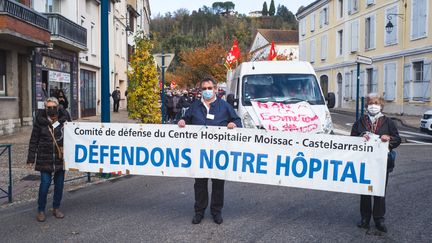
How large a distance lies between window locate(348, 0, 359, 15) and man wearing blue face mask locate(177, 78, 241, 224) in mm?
35625

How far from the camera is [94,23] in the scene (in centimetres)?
3116

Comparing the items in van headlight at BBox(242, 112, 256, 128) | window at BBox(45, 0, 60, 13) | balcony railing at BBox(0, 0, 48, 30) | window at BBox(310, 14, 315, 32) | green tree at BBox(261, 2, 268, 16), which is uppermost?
green tree at BBox(261, 2, 268, 16)

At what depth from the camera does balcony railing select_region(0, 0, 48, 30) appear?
16172mm

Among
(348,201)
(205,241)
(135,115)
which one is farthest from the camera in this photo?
(135,115)

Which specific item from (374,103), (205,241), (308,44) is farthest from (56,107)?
(308,44)

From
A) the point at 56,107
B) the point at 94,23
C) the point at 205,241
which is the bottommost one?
the point at 205,241

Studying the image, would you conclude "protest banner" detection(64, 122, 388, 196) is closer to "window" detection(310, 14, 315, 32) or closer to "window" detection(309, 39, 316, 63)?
"window" detection(309, 39, 316, 63)

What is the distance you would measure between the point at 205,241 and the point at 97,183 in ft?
14.2

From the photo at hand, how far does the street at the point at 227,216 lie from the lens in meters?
5.71

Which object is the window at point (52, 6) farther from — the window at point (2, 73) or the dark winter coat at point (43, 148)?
the dark winter coat at point (43, 148)

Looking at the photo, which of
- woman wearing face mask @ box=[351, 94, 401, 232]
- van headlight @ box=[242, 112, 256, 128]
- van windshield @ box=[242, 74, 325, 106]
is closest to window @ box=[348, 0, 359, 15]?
van windshield @ box=[242, 74, 325, 106]

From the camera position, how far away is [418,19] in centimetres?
2938

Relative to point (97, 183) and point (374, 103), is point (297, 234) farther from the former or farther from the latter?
point (97, 183)

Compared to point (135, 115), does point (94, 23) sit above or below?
above
